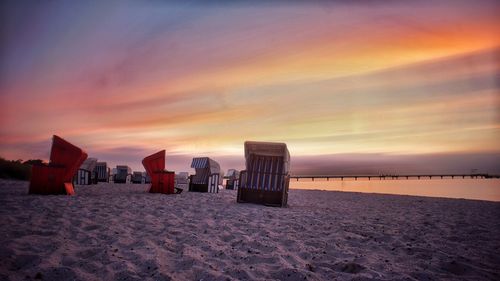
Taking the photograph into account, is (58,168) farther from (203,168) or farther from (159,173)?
(203,168)

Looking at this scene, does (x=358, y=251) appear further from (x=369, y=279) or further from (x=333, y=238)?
(x=369, y=279)

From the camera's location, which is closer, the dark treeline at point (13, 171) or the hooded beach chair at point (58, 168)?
the hooded beach chair at point (58, 168)

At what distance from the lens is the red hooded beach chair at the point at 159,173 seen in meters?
13.5

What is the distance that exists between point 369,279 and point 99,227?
14.3 feet

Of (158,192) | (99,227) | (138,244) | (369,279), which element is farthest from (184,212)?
(158,192)

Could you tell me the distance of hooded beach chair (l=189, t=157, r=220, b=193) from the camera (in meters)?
17.2

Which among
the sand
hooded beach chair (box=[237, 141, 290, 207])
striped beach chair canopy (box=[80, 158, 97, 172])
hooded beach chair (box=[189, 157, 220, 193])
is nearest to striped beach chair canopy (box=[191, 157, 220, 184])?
hooded beach chair (box=[189, 157, 220, 193])

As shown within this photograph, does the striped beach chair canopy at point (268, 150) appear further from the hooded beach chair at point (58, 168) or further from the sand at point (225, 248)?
the hooded beach chair at point (58, 168)

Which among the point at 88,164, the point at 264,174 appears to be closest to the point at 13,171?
the point at 88,164

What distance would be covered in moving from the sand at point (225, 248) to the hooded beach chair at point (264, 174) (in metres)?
3.55

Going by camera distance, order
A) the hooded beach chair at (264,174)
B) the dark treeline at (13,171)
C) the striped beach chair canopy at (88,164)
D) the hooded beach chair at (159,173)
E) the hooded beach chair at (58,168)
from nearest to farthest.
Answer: the hooded beach chair at (58,168)
the hooded beach chair at (264,174)
the hooded beach chair at (159,173)
the dark treeline at (13,171)
the striped beach chair canopy at (88,164)

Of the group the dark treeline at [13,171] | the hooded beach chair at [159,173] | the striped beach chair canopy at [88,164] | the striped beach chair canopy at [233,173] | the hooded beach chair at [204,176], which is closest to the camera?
the hooded beach chair at [159,173]

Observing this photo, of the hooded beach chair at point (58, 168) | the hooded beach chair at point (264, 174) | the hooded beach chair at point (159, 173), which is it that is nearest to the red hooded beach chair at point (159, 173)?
Answer: the hooded beach chair at point (159, 173)

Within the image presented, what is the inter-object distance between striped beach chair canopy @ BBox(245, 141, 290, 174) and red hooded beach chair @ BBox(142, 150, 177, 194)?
4672 millimetres
